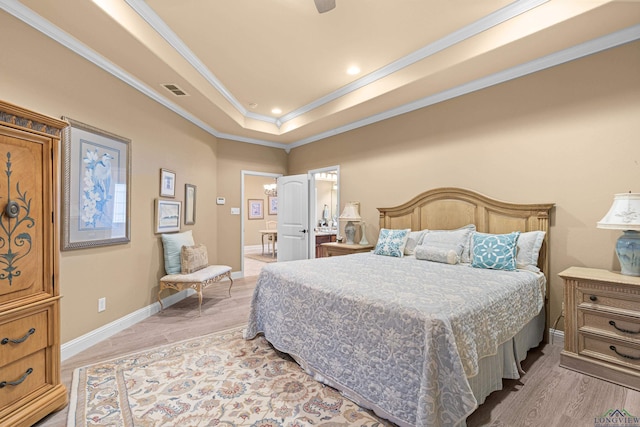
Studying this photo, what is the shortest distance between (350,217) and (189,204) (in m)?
2.49

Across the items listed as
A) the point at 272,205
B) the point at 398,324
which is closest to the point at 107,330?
the point at 398,324

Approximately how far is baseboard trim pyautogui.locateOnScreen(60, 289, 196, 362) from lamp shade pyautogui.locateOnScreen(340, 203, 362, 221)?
9.06ft

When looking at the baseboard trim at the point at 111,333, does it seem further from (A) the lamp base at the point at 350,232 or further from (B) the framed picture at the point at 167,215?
(A) the lamp base at the point at 350,232

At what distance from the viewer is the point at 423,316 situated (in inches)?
61.7

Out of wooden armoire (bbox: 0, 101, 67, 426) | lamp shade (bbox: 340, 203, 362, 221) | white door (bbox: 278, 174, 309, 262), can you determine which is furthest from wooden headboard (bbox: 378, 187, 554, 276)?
wooden armoire (bbox: 0, 101, 67, 426)

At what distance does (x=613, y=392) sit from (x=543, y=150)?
82.1 inches

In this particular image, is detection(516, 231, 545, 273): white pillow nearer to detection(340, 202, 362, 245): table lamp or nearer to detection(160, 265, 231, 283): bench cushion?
detection(340, 202, 362, 245): table lamp

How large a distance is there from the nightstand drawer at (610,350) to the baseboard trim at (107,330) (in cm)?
423

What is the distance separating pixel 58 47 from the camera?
2486 mm

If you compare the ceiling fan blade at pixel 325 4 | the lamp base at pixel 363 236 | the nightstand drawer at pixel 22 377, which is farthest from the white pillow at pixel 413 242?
the nightstand drawer at pixel 22 377

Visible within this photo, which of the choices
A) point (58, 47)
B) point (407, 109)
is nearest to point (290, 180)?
point (407, 109)

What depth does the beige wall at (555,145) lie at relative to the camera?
2.56 meters

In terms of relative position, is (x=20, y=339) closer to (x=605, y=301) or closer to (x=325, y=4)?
(x=325, y=4)

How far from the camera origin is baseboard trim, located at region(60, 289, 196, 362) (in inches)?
102
